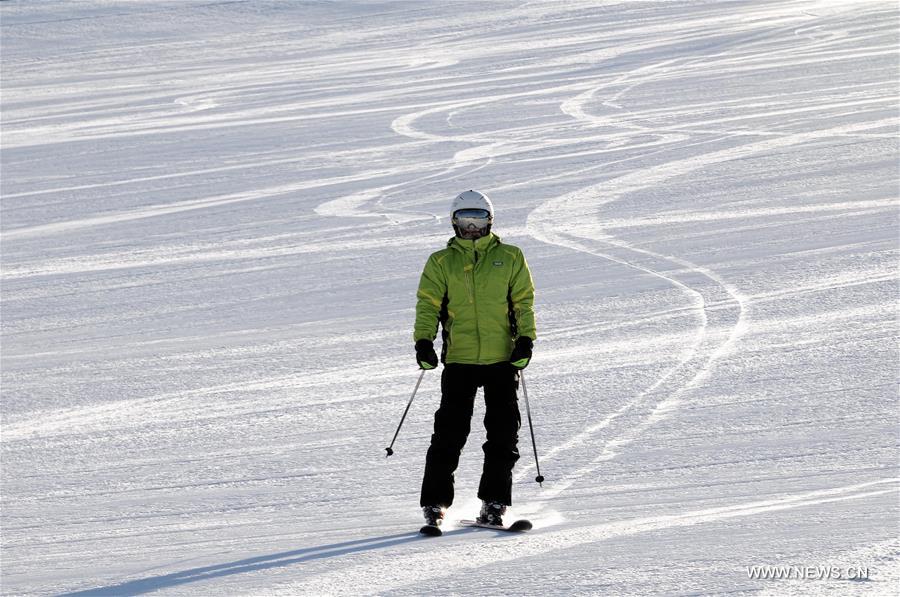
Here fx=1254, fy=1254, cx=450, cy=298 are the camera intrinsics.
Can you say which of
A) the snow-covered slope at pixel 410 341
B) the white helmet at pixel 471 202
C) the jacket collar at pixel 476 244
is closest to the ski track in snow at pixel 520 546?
the snow-covered slope at pixel 410 341

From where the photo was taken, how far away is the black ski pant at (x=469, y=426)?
5285 mm

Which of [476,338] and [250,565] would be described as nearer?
[250,565]

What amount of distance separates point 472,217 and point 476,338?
1.67ft

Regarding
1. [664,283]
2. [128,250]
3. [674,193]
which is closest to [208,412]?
[664,283]

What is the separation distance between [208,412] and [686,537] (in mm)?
3513

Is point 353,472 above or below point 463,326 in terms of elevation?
below

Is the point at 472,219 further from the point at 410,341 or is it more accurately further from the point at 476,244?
the point at 410,341

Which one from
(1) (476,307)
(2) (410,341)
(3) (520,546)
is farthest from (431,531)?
(2) (410,341)

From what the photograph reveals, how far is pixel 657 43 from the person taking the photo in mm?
31062

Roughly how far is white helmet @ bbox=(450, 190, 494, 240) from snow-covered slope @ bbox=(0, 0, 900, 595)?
1264 millimetres

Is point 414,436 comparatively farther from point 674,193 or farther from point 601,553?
point 674,193

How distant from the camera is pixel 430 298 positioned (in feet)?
17.1

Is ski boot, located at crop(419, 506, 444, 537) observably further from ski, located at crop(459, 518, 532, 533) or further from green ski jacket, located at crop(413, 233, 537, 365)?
green ski jacket, located at crop(413, 233, 537, 365)

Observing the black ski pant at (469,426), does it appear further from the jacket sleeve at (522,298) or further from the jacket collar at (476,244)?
the jacket collar at (476,244)
